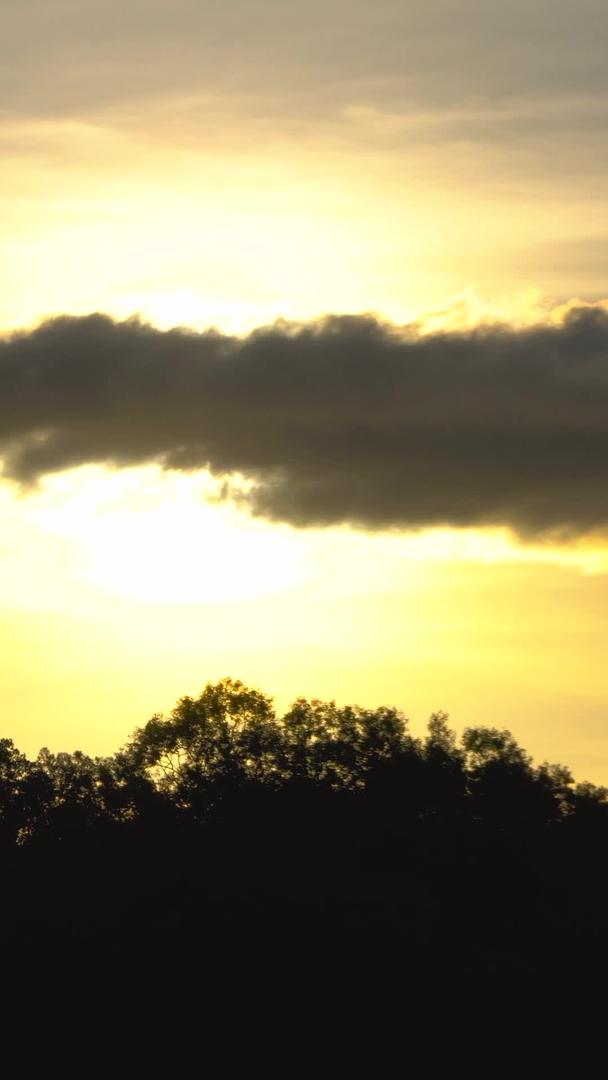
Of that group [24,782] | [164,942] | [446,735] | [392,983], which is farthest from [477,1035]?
[24,782]

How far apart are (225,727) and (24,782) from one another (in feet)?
54.3

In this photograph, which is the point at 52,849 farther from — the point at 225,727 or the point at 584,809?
the point at 584,809

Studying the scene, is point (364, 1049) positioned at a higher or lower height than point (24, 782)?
lower

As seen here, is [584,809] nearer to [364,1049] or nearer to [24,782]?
[364,1049]

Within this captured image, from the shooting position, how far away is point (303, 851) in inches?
5950

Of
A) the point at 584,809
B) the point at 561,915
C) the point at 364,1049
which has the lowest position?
the point at 364,1049

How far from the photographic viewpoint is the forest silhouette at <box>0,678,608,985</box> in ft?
458

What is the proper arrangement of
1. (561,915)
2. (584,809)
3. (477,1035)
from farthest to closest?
(584,809) < (561,915) < (477,1035)

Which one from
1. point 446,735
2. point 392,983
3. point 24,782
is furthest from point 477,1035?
Result: point 24,782

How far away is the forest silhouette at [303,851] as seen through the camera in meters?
140

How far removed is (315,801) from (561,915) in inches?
884

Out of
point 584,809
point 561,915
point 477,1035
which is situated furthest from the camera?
point 584,809

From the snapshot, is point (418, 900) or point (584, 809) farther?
point (584, 809)

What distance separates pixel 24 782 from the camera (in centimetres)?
15850
